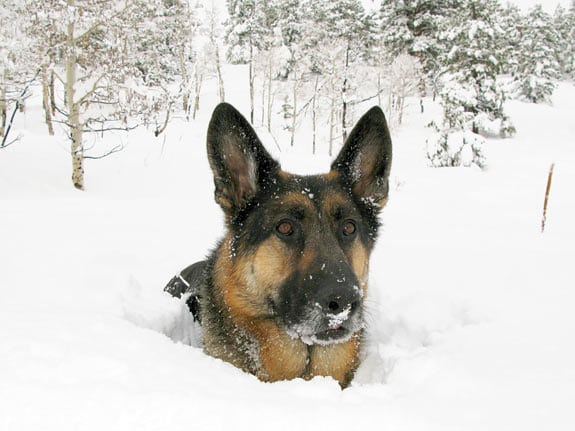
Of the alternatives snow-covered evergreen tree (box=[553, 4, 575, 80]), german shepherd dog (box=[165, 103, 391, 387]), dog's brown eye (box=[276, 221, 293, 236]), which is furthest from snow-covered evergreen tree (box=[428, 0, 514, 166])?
snow-covered evergreen tree (box=[553, 4, 575, 80])

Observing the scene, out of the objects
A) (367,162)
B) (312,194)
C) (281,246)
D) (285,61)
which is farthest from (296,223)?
(285,61)

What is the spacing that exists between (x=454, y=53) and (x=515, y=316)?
1321 inches

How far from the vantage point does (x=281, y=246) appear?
330cm

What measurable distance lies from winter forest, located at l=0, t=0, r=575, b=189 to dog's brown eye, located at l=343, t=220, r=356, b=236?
11830 mm

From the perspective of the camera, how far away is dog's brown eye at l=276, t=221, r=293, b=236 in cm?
334

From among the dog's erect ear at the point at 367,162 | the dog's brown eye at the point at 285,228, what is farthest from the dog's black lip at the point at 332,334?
the dog's erect ear at the point at 367,162

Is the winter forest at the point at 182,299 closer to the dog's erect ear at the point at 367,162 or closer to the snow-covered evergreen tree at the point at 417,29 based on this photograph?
the dog's erect ear at the point at 367,162

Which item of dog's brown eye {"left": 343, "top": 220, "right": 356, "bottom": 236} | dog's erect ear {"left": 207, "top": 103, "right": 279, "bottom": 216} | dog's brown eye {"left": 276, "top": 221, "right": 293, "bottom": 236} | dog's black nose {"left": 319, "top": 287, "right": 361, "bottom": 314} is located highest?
dog's erect ear {"left": 207, "top": 103, "right": 279, "bottom": 216}

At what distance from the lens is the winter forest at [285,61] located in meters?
14.8

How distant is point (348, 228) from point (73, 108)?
1437cm

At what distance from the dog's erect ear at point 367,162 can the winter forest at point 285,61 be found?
451 inches

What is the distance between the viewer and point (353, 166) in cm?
397

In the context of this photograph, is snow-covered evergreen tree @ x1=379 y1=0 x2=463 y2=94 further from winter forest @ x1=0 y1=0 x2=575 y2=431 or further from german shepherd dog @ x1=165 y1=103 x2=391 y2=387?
german shepherd dog @ x1=165 y1=103 x2=391 y2=387

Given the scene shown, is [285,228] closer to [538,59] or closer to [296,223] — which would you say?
[296,223]
